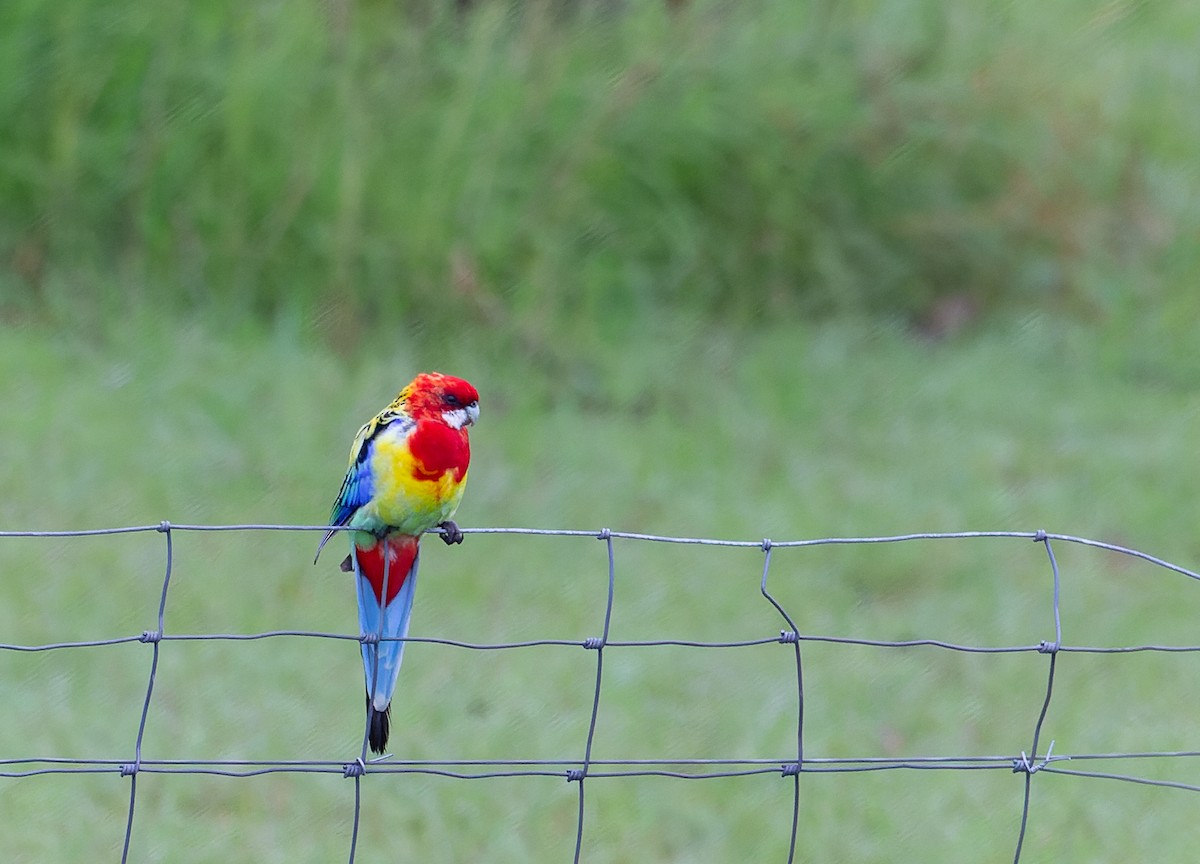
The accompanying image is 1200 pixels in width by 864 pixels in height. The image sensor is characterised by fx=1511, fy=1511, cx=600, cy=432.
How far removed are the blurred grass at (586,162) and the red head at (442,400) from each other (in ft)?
9.05

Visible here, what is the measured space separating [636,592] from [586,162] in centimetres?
196

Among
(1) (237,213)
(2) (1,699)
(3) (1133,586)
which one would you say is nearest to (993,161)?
(3) (1133,586)

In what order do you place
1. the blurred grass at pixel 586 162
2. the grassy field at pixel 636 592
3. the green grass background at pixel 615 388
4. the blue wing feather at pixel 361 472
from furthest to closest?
1. the blurred grass at pixel 586 162
2. the green grass background at pixel 615 388
3. the grassy field at pixel 636 592
4. the blue wing feather at pixel 361 472

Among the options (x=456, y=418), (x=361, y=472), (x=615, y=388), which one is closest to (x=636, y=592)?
(x=615, y=388)

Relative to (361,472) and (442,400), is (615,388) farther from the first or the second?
(361,472)

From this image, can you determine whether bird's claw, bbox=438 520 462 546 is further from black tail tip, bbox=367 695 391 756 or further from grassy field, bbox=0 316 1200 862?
grassy field, bbox=0 316 1200 862

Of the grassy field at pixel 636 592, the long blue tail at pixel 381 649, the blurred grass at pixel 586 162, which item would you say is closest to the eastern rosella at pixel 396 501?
the long blue tail at pixel 381 649

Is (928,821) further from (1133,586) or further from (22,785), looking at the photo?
(22,785)

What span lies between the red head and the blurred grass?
2760 millimetres

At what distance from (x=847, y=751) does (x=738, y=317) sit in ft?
8.56

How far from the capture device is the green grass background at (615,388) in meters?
3.22

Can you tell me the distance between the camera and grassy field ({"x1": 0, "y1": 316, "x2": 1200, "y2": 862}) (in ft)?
10.1

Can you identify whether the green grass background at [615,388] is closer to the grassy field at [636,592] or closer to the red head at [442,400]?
the grassy field at [636,592]

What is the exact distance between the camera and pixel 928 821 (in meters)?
3.09
